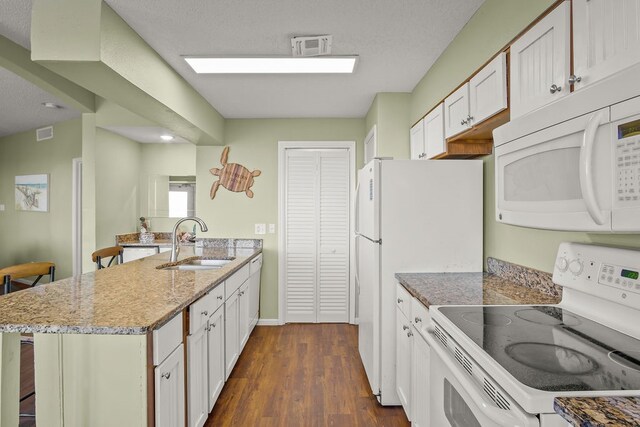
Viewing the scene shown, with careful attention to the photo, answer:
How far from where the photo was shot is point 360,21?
1919mm

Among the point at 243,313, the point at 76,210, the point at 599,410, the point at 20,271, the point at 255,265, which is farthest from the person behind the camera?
the point at 76,210

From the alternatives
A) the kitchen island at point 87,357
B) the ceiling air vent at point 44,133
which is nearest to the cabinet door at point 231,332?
the kitchen island at point 87,357

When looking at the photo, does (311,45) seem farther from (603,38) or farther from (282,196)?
(282,196)

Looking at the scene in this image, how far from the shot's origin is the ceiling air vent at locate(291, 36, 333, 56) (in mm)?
2076

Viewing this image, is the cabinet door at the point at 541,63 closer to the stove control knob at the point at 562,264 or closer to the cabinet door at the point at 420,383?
the stove control knob at the point at 562,264

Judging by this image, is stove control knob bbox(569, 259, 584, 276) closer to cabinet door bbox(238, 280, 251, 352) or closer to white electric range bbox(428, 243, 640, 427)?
white electric range bbox(428, 243, 640, 427)

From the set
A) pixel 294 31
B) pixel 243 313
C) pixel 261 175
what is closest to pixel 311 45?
pixel 294 31

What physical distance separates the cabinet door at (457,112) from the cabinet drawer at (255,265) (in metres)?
2.12

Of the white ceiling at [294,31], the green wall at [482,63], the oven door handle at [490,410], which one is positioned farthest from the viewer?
the white ceiling at [294,31]

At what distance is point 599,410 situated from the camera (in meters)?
0.67

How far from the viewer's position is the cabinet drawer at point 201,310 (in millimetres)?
1672

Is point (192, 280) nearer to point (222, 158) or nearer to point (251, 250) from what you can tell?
point (251, 250)

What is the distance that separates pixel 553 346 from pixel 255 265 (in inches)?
111

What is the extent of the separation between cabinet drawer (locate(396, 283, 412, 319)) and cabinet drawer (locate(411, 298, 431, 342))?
7 centimetres
